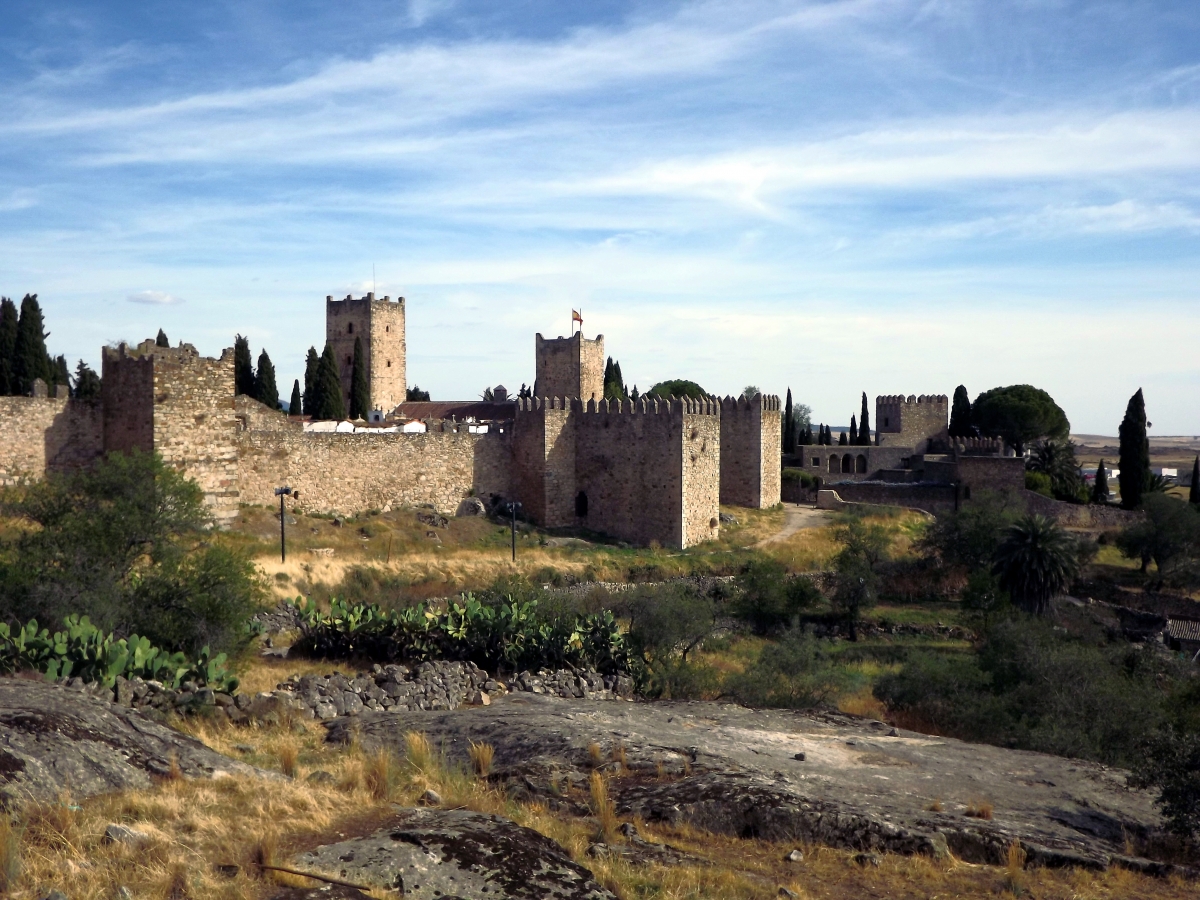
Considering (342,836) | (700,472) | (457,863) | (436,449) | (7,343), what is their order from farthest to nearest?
(7,343), (700,472), (436,449), (342,836), (457,863)

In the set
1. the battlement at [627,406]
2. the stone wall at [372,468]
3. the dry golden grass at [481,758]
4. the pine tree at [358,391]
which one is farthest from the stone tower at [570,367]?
the dry golden grass at [481,758]

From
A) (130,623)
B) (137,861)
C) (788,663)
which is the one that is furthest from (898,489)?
(137,861)

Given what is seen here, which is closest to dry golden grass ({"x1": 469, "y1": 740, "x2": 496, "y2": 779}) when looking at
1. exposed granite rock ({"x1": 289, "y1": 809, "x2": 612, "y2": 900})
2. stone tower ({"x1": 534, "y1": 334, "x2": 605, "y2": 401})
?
exposed granite rock ({"x1": 289, "y1": 809, "x2": 612, "y2": 900})

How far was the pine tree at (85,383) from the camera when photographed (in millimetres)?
40719

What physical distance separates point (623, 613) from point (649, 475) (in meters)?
10.4

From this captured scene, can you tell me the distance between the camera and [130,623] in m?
13.7

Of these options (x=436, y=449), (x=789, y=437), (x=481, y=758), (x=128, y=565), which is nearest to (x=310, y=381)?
(x=436, y=449)

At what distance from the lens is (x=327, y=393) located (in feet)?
152

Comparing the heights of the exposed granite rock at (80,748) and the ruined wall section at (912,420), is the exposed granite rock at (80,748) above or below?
below

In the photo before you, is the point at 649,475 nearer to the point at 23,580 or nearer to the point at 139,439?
the point at 139,439

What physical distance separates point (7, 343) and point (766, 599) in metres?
27.8

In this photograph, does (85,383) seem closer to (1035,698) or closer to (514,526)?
(514,526)

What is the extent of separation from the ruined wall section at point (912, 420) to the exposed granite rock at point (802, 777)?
4816 centimetres

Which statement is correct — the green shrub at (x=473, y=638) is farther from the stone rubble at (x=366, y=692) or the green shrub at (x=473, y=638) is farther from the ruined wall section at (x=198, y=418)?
the ruined wall section at (x=198, y=418)
